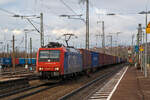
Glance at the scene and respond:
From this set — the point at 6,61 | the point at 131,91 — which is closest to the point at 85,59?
the point at 131,91

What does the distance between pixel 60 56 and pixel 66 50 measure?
3.42 feet

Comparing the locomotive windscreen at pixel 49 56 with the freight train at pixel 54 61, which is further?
the locomotive windscreen at pixel 49 56

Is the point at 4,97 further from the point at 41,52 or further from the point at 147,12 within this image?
the point at 147,12

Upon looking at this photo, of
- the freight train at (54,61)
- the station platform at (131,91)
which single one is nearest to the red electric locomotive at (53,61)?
the freight train at (54,61)

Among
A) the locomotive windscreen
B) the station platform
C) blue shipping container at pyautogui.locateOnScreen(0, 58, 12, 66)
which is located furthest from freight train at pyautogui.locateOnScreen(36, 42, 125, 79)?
blue shipping container at pyautogui.locateOnScreen(0, 58, 12, 66)

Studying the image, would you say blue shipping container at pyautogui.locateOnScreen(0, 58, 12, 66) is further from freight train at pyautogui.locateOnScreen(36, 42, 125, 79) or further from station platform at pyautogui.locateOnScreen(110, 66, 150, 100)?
station platform at pyautogui.locateOnScreen(110, 66, 150, 100)

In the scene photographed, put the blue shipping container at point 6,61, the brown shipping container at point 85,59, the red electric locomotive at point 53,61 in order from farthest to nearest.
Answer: the blue shipping container at point 6,61
the brown shipping container at point 85,59
the red electric locomotive at point 53,61

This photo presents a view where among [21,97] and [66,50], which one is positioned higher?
[66,50]

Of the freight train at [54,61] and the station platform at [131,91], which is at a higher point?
the freight train at [54,61]

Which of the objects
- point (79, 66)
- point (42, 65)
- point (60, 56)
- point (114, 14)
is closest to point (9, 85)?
point (42, 65)

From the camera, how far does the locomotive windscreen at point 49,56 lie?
60.4ft

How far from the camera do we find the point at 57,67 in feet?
58.9

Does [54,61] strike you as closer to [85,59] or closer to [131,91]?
[131,91]

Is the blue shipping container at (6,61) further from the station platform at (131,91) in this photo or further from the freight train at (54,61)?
the station platform at (131,91)
